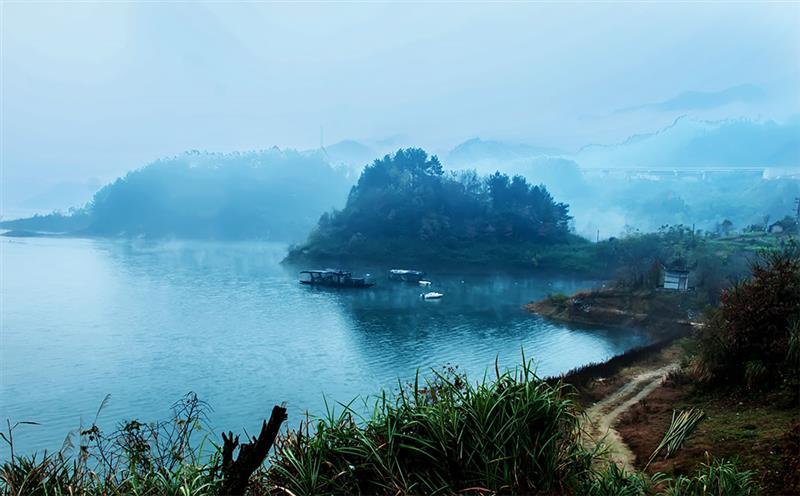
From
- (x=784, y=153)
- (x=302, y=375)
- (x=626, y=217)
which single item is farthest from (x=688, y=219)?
(x=302, y=375)

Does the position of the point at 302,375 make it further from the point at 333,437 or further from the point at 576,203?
the point at 576,203

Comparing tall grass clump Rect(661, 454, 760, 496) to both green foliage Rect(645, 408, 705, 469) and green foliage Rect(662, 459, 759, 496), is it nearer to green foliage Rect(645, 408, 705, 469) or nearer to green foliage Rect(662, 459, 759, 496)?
green foliage Rect(662, 459, 759, 496)

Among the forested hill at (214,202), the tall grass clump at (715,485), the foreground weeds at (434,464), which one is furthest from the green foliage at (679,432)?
the forested hill at (214,202)

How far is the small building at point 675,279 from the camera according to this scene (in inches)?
911

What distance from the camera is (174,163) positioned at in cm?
10194

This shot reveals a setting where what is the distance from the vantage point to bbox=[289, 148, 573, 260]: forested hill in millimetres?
49594

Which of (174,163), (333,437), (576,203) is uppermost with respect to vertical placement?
(174,163)

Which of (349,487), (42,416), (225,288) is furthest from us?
(225,288)

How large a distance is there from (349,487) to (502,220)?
163ft

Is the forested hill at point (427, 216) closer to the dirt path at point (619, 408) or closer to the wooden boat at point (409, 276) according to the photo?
the wooden boat at point (409, 276)

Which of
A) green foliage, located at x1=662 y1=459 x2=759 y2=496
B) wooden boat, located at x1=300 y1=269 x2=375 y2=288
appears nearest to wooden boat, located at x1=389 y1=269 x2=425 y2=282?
wooden boat, located at x1=300 y1=269 x2=375 y2=288

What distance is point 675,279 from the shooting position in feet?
76.9

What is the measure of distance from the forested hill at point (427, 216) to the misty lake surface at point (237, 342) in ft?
44.8

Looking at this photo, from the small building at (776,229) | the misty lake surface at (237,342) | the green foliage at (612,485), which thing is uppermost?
the small building at (776,229)
